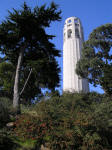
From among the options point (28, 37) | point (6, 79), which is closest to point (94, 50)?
point (28, 37)

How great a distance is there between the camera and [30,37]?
11.3 meters

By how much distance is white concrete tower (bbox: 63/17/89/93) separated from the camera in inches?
1124

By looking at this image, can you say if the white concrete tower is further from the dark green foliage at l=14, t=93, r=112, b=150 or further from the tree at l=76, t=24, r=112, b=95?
the dark green foliage at l=14, t=93, r=112, b=150

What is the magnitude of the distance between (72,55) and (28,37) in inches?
819

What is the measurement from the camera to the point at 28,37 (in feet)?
36.8

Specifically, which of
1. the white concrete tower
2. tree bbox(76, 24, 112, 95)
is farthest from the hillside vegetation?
the white concrete tower

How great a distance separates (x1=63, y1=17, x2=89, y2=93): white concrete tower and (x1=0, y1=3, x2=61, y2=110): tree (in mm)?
16112

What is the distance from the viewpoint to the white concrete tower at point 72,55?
93.7 ft

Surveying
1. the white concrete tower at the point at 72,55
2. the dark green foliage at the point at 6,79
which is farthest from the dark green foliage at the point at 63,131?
the white concrete tower at the point at 72,55

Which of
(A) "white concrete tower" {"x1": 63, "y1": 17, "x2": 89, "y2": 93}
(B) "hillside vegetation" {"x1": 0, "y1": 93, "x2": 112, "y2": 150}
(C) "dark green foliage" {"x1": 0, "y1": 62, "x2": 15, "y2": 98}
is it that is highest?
(A) "white concrete tower" {"x1": 63, "y1": 17, "x2": 89, "y2": 93}

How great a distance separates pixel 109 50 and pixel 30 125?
14.5 meters

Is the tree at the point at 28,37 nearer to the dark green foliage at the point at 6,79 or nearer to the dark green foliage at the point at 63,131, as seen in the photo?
the dark green foliage at the point at 63,131

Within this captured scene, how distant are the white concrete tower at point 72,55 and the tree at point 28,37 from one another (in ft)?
52.9

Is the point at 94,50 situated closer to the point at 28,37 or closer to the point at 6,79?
the point at 28,37
